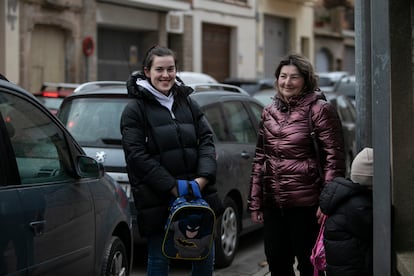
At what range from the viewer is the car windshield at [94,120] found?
7008 millimetres

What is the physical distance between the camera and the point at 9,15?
17.1 meters

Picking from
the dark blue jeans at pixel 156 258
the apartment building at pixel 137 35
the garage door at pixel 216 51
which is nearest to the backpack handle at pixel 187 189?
the dark blue jeans at pixel 156 258

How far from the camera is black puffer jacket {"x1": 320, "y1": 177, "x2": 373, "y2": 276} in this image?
387 centimetres

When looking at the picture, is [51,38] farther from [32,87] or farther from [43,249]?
[43,249]

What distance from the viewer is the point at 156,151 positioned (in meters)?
4.43

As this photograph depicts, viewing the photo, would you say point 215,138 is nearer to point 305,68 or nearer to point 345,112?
point 305,68

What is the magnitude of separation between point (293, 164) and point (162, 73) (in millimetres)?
975

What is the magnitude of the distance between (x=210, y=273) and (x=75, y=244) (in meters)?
0.86

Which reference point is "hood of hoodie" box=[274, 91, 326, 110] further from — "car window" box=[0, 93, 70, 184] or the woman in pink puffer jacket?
"car window" box=[0, 93, 70, 184]

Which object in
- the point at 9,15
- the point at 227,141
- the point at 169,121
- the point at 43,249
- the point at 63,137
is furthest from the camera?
the point at 9,15

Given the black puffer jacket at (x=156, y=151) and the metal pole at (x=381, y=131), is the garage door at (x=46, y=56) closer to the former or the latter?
the black puffer jacket at (x=156, y=151)

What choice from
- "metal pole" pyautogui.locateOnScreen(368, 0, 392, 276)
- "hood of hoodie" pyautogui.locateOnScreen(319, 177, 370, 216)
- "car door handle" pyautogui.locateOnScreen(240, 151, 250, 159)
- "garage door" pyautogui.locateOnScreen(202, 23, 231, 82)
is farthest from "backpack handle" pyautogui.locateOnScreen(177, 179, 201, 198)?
"garage door" pyautogui.locateOnScreen(202, 23, 231, 82)

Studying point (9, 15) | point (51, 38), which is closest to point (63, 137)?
point (9, 15)

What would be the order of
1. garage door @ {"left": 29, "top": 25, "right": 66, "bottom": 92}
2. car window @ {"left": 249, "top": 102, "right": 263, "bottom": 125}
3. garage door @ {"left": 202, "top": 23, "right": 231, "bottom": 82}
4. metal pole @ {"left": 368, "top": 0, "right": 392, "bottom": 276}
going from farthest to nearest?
garage door @ {"left": 202, "top": 23, "right": 231, "bottom": 82} < garage door @ {"left": 29, "top": 25, "right": 66, "bottom": 92} < car window @ {"left": 249, "top": 102, "right": 263, "bottom": 125} < metal pole @ {"left": 368, "top": 0, "right": 392, "bottom": 276}
